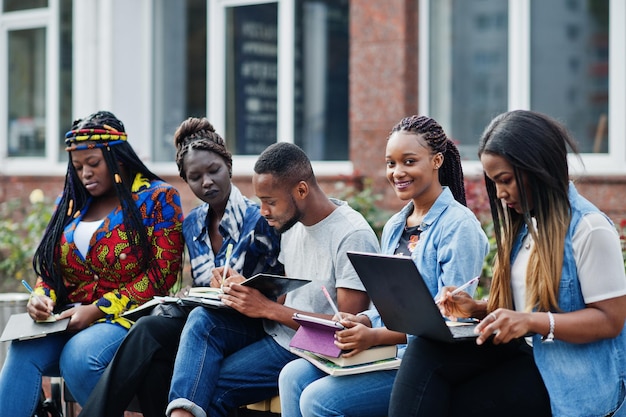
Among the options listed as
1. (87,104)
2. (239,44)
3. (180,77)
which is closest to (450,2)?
(239,44)

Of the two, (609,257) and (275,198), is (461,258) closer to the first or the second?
(609,257)

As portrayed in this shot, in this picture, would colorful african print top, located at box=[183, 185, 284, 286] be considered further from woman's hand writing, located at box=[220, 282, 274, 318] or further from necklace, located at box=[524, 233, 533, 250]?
necklace, located at box=[524, 233, 533, 250]

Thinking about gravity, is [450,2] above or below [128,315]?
above

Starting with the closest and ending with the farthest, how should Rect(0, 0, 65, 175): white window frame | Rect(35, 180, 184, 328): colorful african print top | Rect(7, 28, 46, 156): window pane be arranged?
Rect(35, 180, 184, 328): colorful african print top < Rect(0, 0, 65, 175): white window frame < Rect(7, 28, 46, 156): window pane

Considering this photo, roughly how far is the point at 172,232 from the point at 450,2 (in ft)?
13.4

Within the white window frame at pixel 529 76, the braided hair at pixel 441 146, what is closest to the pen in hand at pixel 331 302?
the braided hair at pixel 441 146

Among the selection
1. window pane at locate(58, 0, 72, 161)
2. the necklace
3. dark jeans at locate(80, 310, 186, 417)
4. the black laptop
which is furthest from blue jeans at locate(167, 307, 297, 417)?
window pane at locate(58, 0, 72, 161)

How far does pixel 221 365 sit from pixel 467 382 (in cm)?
132

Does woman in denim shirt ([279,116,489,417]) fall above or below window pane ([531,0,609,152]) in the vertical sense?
below

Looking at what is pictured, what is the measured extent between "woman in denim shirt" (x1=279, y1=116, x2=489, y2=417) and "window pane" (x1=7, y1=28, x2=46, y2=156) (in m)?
7.80

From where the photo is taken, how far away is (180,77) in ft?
34.1

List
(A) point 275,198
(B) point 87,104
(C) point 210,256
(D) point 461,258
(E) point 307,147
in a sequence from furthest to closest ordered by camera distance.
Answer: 1. (B) point 87,104
2. (E) point 307,147
3. (C) point 210,256
4. (A) point 275,198
5. (D) point 461,258

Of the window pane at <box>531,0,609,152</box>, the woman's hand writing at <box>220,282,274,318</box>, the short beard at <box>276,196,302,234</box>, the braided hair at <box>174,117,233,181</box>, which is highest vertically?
the window pane at <box>531,0,609,152</box>

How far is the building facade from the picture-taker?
7840 millimetres
